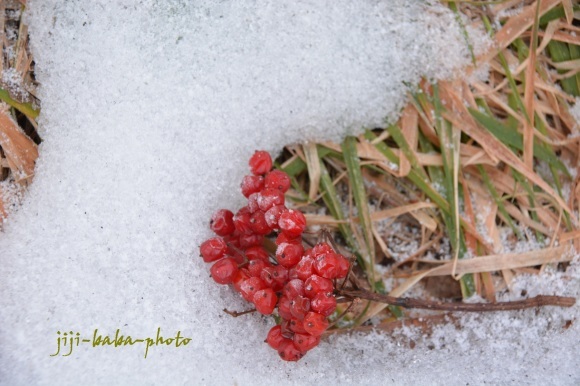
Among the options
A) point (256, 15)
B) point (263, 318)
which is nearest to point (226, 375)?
point (263, 318)

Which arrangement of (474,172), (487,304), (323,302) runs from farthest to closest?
(474,172) < (487,304) < (323,302)

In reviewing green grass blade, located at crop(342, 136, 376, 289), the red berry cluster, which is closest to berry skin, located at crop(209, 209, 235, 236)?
the red berry cluster

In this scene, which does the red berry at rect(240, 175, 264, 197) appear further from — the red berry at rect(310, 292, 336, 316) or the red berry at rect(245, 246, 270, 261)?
the red berry at rect(310, 292, 336, 316)

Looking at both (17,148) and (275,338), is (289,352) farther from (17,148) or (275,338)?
(17,148)

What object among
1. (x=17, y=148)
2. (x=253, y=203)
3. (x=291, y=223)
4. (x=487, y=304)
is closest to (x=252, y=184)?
(x=253, y=203)

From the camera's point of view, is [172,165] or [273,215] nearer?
[273,215]

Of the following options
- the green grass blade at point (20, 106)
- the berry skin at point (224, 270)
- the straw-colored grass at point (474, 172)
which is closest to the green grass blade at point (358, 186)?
the straw-colored grass at point (474, 172)

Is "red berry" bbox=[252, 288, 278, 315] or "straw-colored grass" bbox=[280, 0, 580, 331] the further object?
"straw-colored grass" bbox=[280, 0, 580, 331]
